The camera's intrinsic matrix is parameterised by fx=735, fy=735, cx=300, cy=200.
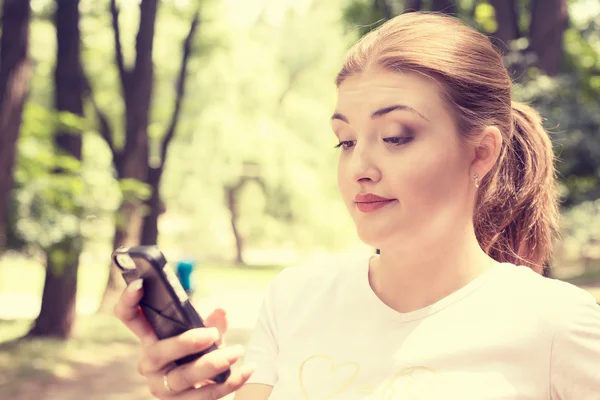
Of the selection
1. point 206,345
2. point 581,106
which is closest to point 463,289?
point 206,345

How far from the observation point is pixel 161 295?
1606 mm

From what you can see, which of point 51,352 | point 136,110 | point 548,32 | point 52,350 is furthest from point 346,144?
point 136,110

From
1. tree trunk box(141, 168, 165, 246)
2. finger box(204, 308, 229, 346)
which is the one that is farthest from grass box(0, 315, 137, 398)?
finger box(204, 308, 229, 346)

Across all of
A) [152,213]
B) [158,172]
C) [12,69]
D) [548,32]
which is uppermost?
[548,32]

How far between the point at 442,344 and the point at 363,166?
50 cm

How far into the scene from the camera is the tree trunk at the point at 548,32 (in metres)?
8.69

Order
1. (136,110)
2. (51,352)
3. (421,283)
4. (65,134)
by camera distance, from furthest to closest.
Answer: (136,110), (65,134), (51,352), (421,283)

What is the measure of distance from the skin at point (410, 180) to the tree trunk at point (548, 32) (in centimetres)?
723

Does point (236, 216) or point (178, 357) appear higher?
point (178, 357)

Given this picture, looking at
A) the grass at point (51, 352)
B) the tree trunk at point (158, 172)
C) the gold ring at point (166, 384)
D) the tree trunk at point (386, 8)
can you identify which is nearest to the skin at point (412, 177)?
the gold ring at point (166, 384)

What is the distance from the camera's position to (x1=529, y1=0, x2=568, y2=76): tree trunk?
342 inches

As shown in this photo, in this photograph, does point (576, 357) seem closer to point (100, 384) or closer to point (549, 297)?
point (549, 297)

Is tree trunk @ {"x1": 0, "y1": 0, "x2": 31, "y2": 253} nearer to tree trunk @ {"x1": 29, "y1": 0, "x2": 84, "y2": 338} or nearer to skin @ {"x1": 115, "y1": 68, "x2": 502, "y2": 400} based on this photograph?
tree trunk @ {"x1": 29, "y1": 0, "x2": 84, "y2": 338}

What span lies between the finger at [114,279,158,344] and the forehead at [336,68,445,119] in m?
0.79
